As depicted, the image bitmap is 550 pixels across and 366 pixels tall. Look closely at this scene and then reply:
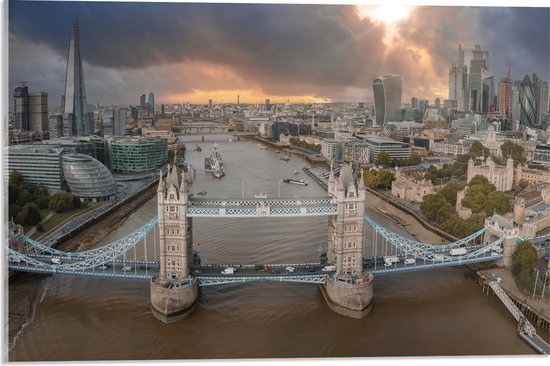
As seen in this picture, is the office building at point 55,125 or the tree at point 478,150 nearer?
the office building at point 55,125

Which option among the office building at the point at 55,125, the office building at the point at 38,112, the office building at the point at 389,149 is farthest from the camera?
the office building at the point at 389,149

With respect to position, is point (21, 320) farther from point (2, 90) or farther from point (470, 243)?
point (470, 243)

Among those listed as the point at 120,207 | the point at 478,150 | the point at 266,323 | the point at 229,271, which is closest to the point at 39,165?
the point at 120,207

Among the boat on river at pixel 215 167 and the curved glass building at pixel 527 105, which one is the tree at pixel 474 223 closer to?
the curved glass building at pixel 527 105

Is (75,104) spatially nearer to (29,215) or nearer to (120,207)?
(120,207)

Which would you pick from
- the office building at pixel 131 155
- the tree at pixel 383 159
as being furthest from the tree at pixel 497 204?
the office building at pixel 131 155

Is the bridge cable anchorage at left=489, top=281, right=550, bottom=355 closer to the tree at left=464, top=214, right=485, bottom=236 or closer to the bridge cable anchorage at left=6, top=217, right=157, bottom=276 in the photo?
the tree at left=464, top=214, right=485, bottom=236
